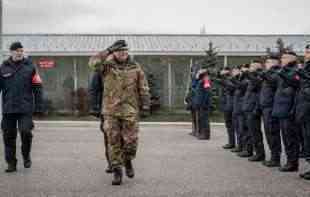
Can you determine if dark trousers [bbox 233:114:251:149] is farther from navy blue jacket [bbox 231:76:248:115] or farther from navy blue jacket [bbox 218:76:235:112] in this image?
navy blue jacket [bbox 218:76:235:112]

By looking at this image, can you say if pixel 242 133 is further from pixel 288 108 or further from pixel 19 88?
pixel 19 88

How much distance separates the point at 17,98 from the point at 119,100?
181 cm

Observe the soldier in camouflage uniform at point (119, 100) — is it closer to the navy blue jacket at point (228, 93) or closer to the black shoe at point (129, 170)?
the black shoe at point (129, 170)

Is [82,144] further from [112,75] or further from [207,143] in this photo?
[112,75]

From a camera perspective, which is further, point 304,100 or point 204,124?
point 204,124

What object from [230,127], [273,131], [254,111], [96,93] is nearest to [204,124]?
[230,127]

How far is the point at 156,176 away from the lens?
807cm

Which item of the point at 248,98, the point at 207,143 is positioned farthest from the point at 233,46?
the point at 248,98

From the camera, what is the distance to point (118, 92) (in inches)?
299

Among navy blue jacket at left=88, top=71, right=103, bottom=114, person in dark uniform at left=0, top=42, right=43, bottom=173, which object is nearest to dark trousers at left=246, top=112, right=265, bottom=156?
navy blue jacket at left=88, top=71, right=103, bottom=114

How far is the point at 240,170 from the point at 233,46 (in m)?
21.7

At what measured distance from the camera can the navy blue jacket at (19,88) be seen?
332 inches

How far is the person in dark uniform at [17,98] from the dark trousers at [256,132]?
382cm

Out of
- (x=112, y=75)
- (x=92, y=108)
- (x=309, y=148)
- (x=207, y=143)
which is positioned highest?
(x=112, y=75)
